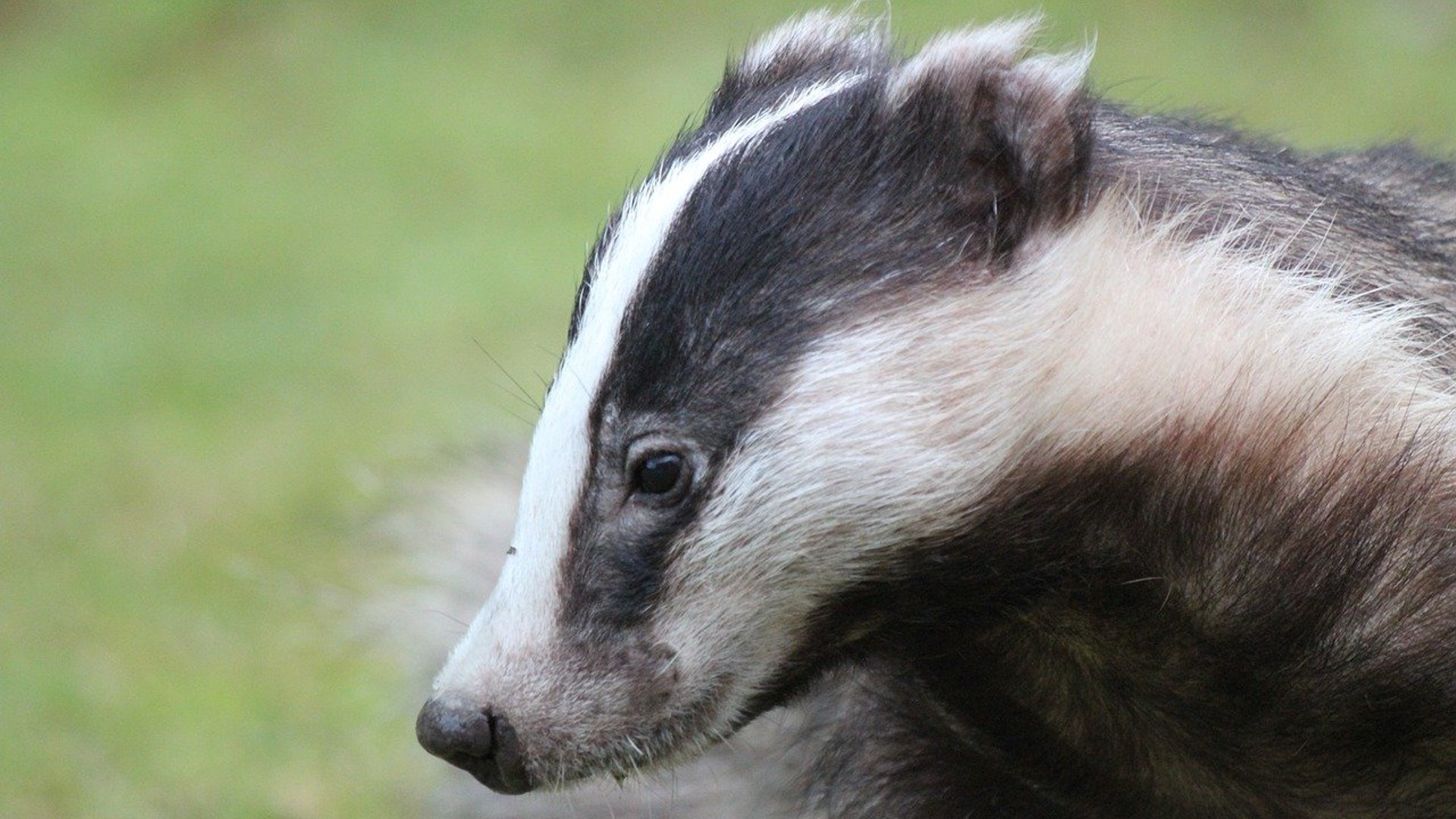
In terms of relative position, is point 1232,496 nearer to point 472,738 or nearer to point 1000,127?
point 1000,127

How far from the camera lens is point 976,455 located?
205 cm

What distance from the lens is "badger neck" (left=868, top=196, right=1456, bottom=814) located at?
2059 mm

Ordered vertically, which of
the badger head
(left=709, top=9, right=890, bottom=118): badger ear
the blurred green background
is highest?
the blurred green background

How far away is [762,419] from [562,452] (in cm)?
25

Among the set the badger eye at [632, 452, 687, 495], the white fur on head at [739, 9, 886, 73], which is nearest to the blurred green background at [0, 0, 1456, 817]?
the white fur on head at [739, 9, 886, 73]

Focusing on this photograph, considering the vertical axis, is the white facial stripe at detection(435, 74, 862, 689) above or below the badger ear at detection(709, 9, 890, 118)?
below

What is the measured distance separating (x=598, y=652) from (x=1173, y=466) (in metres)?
0.68

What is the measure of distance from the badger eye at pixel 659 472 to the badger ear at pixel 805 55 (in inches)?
21.6

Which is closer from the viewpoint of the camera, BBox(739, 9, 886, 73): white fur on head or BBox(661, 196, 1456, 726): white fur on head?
BBox(661, 196, 1456, 726): white fur on head

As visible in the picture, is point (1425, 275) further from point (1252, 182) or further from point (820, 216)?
point (820, 216)

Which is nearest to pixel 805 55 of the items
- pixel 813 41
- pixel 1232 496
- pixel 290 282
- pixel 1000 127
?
pixel 813 41

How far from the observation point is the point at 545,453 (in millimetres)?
2145

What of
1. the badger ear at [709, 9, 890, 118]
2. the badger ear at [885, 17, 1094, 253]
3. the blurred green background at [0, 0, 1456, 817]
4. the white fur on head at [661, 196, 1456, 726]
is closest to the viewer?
the white fur on head at [661, 196, 1456, 726]

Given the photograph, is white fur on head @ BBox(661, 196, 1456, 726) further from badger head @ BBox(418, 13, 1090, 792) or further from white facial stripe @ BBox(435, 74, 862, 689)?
white facial stripe @ BBox(435, 74, 862, 689)
